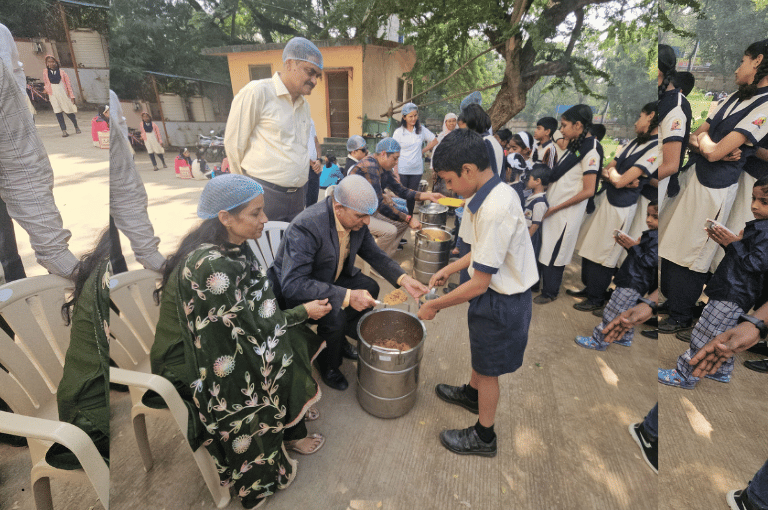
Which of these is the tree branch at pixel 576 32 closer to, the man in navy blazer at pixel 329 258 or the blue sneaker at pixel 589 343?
the blue sneaker at pixel 589 343

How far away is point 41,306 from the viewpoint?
706 mm

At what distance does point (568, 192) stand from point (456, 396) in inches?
100

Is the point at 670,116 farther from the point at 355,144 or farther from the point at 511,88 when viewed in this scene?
the point at 511,88

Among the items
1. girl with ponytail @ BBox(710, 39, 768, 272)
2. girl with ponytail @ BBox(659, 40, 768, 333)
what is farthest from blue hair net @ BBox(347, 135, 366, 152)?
girl with ponytail @ BBox(710, 39, 768, 272)

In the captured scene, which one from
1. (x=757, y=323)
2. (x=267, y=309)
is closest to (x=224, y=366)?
(x=267, y=309)

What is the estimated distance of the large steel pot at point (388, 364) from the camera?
2256 millimetres

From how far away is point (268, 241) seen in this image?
296cm

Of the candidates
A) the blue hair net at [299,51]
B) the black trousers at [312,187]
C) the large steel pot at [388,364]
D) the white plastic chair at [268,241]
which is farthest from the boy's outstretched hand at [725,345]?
the black trousers at [312,187]

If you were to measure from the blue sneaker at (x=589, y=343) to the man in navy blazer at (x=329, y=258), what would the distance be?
1.94m

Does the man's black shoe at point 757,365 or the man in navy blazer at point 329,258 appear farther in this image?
the man's black shoe at point 757,365

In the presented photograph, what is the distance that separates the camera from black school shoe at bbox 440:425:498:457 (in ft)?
7.13

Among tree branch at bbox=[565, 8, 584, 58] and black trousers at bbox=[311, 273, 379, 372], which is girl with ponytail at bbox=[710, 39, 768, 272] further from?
tree branch at bbox=[565, 8, 584, 58]

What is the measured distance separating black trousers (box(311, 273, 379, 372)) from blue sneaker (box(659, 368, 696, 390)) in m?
2.26

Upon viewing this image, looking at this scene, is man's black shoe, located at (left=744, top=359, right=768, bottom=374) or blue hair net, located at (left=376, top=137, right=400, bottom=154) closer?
man's black shoe, located at (left=744, top=359, right=768, bottom=374)
